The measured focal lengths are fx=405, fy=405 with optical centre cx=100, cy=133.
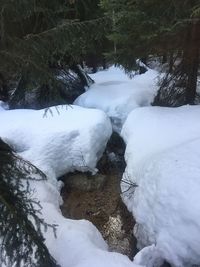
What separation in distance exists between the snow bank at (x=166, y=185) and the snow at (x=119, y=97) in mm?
1392

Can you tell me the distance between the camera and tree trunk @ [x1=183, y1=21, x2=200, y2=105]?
848cm

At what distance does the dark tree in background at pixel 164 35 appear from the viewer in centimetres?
801

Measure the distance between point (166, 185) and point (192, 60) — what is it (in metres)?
3.89

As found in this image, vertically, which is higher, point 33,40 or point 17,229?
point 33,40

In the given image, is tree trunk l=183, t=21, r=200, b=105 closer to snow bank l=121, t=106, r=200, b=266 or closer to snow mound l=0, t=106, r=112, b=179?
snow bank l=121, t=106, r=200, b=266

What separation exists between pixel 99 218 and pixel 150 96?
4.16 meters

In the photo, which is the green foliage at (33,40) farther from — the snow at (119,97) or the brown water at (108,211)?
the snow at (119,97)

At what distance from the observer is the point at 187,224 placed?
5.28 metres

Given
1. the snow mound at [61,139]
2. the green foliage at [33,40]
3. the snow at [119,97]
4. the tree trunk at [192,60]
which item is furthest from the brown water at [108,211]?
the green foliage at [33,40]

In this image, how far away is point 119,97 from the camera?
10305 millimetres

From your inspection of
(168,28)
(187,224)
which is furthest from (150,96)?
(187,224)

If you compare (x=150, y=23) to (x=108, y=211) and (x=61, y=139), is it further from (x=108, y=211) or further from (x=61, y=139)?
(x=108, y=211)

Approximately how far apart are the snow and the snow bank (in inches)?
54.8

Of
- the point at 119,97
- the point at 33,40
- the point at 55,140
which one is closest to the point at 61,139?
the point at 55,140
